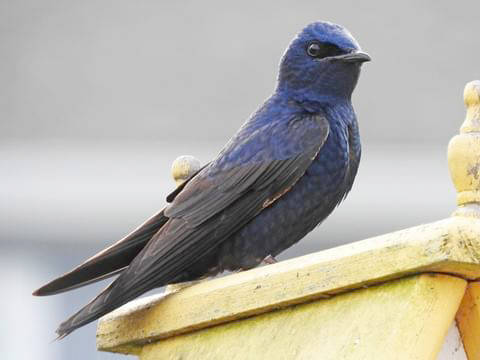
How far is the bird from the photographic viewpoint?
11.1 ft

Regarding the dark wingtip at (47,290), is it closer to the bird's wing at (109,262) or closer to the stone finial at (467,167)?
the bird's wing at (109,262)

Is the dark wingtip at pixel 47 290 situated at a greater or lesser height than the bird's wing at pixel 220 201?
lesser

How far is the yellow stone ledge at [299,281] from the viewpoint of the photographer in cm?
256

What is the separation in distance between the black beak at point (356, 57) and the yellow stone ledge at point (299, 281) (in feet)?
3.13

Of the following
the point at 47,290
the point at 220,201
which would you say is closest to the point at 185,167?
the point at 220,201

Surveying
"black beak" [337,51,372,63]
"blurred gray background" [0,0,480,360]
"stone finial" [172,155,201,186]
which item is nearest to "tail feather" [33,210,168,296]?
"stone finial" [172,155,201,186]

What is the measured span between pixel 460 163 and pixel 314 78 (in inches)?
49.3

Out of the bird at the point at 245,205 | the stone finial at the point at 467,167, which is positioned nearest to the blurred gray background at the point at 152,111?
the bird at the point at 245,205

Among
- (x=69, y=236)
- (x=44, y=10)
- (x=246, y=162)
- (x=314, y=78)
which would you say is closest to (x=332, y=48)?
(x=314, y=78)

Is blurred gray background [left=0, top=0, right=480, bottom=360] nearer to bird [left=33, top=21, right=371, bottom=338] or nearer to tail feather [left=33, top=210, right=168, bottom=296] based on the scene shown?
bird [left=33, top=21, right=371, bottom=338]

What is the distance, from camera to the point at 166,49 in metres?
7.65

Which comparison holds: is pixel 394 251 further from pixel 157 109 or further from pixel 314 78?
pixel 157 109

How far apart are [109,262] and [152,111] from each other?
405cm

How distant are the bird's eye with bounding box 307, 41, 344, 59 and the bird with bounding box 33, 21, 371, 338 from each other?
76 millimetres
